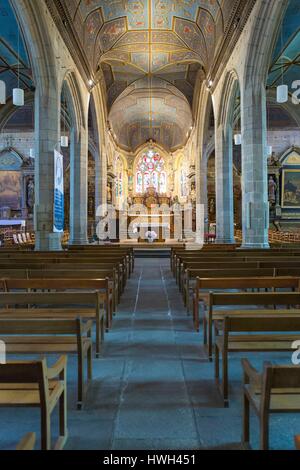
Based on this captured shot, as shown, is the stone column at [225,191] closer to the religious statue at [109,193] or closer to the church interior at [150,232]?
the church interior at [150,232]

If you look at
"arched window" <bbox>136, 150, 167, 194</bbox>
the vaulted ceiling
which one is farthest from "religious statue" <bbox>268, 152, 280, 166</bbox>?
"arched window" <bbox>136, 150, 167, 194</bbox>

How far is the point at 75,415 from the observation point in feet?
8.30

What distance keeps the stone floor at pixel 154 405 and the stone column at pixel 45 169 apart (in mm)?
7220

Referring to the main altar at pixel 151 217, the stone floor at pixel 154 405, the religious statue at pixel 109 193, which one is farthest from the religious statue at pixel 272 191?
the stone floor at pixel 154 405

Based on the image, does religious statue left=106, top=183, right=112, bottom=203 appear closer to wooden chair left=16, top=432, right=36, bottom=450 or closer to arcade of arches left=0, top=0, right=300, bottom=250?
arcade of arches left=0, top=0, right=300, bottom=250

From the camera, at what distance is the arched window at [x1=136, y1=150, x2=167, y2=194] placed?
34719mm

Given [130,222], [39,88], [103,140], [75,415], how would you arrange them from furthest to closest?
1. [130,222]
2. [103,140]
3. [39,88]
4. [75,415]

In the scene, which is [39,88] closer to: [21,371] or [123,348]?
[123,348]

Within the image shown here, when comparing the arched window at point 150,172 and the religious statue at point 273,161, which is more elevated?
the arched window at point 150,172

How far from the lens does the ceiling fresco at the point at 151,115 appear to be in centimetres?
2486

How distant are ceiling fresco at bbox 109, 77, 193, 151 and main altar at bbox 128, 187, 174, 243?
5305mm

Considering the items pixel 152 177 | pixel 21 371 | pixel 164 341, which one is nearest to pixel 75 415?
pixel 21 371
